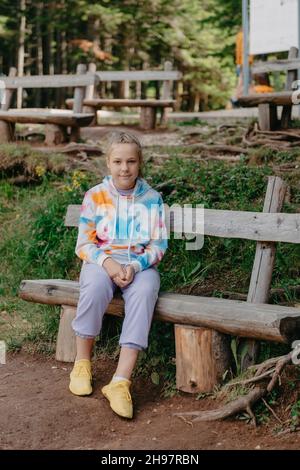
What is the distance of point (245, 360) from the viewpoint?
3.91 m

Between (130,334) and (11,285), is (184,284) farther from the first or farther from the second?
(11,285)

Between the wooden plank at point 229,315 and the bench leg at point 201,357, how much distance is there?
0.23 feet

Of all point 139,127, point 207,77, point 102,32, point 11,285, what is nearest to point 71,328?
point 11,285

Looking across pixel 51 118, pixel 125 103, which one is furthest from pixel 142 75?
pixel 51 118

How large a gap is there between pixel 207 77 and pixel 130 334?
73.9 ft

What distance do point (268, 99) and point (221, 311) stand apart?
4.99 metres

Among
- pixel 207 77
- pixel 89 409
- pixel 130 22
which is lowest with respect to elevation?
pixel 89 409

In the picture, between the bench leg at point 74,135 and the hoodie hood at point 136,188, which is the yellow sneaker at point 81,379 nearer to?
the hoodie hood at point 136,188

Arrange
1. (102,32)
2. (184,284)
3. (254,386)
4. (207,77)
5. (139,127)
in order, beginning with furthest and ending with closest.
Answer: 1. (207,77)
2. (102,32)
3. (139,127)
4. (184,284)
5. (254,386)

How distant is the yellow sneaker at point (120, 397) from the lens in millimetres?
3637

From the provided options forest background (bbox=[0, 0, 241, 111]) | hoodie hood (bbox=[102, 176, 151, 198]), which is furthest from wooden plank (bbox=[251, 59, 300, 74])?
forest background (bbox=[0, 0, 241, 111])

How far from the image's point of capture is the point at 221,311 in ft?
12.4

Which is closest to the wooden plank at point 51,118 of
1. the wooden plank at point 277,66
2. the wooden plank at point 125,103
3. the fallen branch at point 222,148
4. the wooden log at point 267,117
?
the fallen branch at point 222,148

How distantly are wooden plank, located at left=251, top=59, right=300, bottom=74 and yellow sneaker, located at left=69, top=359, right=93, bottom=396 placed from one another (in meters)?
6.25
